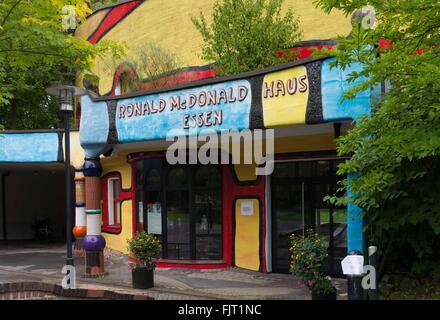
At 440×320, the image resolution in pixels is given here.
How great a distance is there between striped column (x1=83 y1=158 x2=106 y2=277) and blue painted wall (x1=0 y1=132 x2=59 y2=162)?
377 cm

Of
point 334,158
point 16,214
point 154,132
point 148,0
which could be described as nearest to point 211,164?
point 154,132

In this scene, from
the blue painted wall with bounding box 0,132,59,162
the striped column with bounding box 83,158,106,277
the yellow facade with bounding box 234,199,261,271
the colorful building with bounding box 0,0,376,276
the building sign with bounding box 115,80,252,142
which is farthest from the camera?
the blue painted wall with bounding box 0,132,59,162

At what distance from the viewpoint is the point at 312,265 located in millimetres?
7359

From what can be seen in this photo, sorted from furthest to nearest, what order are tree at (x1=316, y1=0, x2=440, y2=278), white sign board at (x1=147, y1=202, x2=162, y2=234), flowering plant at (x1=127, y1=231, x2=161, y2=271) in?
1. white sign board at (x1=147, y1=202, x2=162, y2=234)
2. flowering plant at (x1=127, y1=231, x2=161, y2=271)
3. tree at (x1=316, y1=0, x2=440, y2=278)

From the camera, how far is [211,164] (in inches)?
448

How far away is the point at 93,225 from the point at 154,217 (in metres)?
1.53

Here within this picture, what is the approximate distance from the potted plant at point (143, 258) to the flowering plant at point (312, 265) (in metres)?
2.79

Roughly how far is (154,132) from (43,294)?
393cm

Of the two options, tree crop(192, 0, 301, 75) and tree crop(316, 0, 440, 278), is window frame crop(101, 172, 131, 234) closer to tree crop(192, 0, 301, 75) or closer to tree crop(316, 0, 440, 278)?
tree crop(192, 0, 301, 75)

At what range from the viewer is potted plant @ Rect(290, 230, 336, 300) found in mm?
7328

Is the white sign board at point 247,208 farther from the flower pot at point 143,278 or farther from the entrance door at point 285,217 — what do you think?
the flower pot at point 143,278

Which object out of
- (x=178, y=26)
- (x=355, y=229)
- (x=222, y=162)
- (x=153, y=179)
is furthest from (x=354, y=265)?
(x=178, y=26)

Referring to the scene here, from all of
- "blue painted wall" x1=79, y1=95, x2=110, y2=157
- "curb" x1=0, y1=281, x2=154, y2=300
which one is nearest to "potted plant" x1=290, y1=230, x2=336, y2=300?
"curb" x1=0, y1=281, x2=154, y2=300

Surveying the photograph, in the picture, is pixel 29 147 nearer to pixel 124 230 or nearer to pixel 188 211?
pixel 124 230
